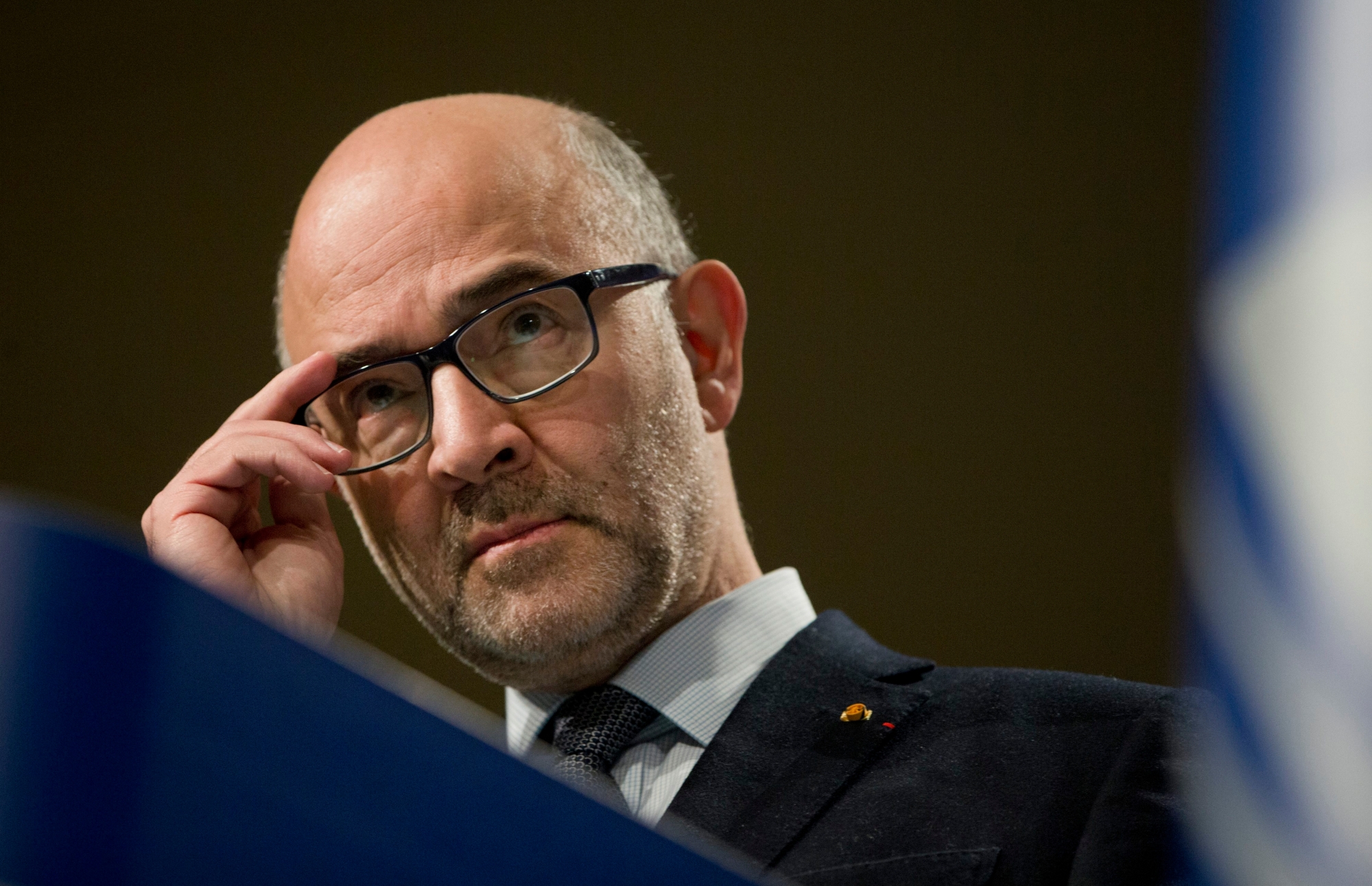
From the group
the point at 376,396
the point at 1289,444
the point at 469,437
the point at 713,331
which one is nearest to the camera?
the point at 1289,444

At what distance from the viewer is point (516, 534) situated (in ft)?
4.45

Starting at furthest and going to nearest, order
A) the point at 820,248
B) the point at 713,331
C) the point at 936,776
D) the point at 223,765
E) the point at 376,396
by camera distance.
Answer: the point at 820,248 → the point at 713,331 → the point at 376,396 → the point at 936,776 → the point at 223,765

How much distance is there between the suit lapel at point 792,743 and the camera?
1206 mm

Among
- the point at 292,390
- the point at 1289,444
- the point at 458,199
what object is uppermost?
the point at 1289,444

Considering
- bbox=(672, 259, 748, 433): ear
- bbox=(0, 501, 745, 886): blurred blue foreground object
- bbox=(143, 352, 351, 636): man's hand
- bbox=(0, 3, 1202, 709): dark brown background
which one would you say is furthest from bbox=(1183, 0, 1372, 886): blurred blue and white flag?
bbox=(0, 3, 1202, 709): dark brown background

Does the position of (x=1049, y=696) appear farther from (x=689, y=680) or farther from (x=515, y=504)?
(x=515, y=504)

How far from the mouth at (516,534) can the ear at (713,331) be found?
0.32 m

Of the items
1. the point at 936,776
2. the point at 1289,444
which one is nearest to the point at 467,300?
the point at 936,776

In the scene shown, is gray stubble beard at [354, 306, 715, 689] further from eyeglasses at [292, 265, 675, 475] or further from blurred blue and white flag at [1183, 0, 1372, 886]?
blurred blue and white flag at [1183, 0, 1372, 886]

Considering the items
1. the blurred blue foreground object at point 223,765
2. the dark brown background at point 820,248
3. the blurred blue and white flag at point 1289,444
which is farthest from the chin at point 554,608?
the dark brown background at point 820,248

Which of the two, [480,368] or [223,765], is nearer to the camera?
[223,765]

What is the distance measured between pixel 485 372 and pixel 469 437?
9 centimetres

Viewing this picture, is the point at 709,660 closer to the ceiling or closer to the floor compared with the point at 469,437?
closer to the floor

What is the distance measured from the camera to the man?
1.24m
